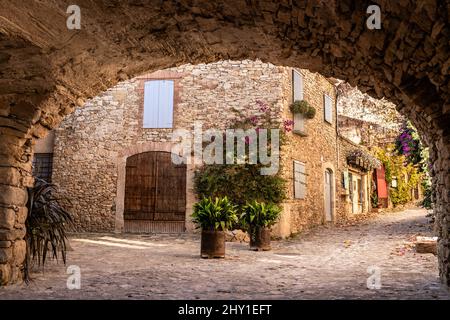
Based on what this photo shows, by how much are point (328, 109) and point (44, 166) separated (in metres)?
9.40

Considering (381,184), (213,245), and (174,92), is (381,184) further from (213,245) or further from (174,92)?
(213,245)

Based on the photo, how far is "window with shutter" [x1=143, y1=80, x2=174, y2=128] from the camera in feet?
35.1

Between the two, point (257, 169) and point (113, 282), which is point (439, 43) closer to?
point (113, 282)

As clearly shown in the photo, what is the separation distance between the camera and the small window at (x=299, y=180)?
10403 millimetres

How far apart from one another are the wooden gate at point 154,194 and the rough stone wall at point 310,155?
2.79 m

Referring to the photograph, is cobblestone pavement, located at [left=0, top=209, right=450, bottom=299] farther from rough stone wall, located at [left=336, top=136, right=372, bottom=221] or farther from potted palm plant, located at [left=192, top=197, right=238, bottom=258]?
rough stone wall, located at [left=336, top=136, right=372, bottom=221]

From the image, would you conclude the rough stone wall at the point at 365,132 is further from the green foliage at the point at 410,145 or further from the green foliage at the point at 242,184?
the green foliage at the point at 242,184

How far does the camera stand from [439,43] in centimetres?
285

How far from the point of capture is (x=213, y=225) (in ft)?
21.2

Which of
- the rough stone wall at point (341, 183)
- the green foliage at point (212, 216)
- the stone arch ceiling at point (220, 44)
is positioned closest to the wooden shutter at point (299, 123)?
the rough stone wall at point (341, 183)

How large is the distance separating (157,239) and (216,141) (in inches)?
116

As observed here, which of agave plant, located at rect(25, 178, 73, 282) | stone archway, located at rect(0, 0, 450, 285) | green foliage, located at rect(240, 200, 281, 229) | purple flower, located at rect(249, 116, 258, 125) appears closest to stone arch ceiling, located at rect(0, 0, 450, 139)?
stone archway, located at rect(0, 0, 450, 285)
